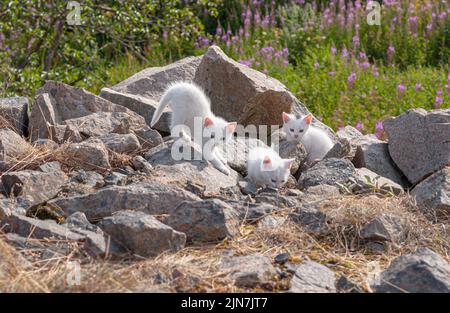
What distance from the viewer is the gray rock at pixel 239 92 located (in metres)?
6.98

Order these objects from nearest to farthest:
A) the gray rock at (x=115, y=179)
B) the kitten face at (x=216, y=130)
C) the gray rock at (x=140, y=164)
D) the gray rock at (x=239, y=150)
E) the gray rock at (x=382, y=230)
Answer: the gray rock at (x=382, y=230) → the gray rock at (x=115, y=179) → the gray rock at (x=140, y=164) → the kitten face at (x=216, y=130) → the gray rock at (x=239, y=150)

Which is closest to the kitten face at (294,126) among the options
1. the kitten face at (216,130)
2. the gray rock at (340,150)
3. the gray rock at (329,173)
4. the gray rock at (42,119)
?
the gray rock at (340,150)

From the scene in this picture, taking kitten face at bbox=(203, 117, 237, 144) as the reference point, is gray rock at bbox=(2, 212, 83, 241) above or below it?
above

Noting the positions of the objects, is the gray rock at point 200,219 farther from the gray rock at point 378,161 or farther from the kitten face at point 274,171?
the gray rock at point 378,161

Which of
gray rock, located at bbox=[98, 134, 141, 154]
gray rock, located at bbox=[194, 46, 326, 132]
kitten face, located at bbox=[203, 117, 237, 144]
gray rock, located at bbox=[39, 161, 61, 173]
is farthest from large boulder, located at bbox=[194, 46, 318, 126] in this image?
gray rock, located at bbox=[39, 161, 61, 173]

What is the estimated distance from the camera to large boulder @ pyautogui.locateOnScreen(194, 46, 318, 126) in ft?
22.9

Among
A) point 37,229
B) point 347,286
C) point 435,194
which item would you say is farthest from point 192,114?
point 347,286

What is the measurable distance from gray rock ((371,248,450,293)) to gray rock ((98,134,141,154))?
2644 mm

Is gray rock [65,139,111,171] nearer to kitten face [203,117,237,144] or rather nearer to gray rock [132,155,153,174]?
gray rock [132,155,153,174]

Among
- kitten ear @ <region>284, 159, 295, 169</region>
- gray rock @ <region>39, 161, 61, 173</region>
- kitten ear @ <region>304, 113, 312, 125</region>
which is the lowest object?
kitten ear @ <region>304, 113, 312, 125</region>

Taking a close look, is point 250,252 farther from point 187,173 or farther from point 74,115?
point 74,115

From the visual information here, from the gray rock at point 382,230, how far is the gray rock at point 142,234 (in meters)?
1.18
